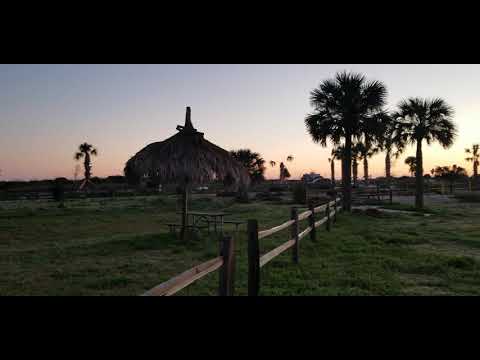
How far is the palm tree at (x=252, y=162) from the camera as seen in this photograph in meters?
54.4

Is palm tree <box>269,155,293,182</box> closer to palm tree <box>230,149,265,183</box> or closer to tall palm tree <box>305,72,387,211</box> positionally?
palm tree <box>230,149,265,183</box>

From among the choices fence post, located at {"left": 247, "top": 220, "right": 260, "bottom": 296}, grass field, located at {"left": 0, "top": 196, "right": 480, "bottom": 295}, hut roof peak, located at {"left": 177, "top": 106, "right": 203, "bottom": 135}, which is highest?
→ hut roof peak, located at {"left": 177, "top": 106, "right": 203, "bottom": 135}

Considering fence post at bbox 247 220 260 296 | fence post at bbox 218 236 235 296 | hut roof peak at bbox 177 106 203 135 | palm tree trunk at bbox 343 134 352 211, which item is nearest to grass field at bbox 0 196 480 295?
fence post at bbox 247 220 260 296

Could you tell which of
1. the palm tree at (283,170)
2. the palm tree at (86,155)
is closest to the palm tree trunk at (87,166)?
the palm tree at (86,155)

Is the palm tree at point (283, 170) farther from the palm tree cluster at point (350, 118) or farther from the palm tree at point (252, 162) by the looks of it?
the palm tree cluster at point (350, 118)

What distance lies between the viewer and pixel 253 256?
4.45 metres

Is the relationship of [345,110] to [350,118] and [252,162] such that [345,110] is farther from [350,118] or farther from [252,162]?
[252,162]

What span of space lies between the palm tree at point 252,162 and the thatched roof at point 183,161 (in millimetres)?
41020

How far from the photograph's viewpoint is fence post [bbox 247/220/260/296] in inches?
172

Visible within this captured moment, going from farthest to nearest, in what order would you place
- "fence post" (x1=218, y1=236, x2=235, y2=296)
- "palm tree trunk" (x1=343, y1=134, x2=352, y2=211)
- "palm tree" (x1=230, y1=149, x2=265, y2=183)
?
1. "palm tree" (x1=230, y1=149, x2=265, y2=183)
2. "palm tree trunk" (x1=343, y1=134, x2=352, y2=211)
3. "fence post" (x1=218, y1=236, x2=235, y2=296)

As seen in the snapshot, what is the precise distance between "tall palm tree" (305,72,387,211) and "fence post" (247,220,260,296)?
51.4ft

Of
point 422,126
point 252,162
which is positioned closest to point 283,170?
point 252,162

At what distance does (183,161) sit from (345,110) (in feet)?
38.6
